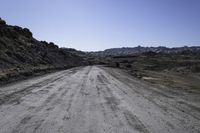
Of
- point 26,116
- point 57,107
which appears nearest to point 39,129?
point 26,116

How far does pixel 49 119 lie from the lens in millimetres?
8453

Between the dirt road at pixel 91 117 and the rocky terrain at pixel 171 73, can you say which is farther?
the rocky terrain at pixel 171 73

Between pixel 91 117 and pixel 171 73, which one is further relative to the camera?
pixel 171 73

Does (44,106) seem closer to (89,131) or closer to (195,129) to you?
(89,131)

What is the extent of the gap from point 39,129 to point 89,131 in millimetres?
1341

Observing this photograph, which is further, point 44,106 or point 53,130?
point 44,106

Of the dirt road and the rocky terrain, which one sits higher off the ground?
the dirt road

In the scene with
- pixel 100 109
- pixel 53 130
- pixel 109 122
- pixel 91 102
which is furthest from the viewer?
pixel 91 102

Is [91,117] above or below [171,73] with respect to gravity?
above

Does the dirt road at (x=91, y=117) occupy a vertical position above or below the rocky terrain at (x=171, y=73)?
above

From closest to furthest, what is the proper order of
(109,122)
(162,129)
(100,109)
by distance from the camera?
(162,129) → (109,122) → (100,109)

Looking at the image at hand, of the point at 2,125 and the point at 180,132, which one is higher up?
the point at 2,125

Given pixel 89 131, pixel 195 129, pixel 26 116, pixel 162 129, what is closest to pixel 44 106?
pixel 26 116

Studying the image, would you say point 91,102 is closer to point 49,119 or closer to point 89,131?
point 49,119
